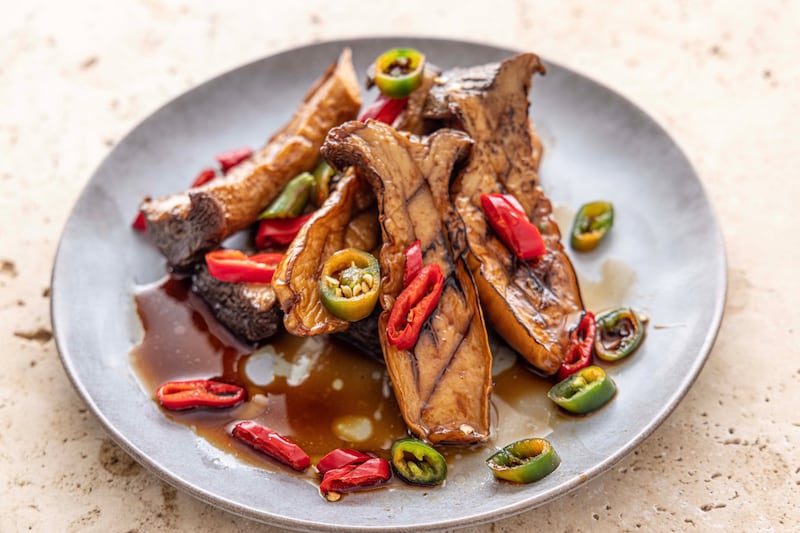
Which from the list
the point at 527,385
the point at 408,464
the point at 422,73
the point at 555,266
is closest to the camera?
the point at 408,464

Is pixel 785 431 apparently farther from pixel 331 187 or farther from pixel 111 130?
pixel 111 130

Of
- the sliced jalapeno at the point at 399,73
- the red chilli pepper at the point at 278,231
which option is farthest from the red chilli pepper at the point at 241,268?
the sliced jalapeno at the point at 399,73

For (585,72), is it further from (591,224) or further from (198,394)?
(198,394)

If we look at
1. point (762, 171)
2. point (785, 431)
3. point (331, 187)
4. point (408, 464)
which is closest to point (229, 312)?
point (331, 187)

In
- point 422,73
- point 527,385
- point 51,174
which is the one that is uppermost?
point 422,73

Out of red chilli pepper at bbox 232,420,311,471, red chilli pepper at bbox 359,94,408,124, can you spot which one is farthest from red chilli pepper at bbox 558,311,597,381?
red chilli pepper at bbox 359,94,408,124

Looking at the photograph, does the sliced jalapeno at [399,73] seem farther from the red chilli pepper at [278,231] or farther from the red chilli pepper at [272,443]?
the red chilli pepper at [272,443]
